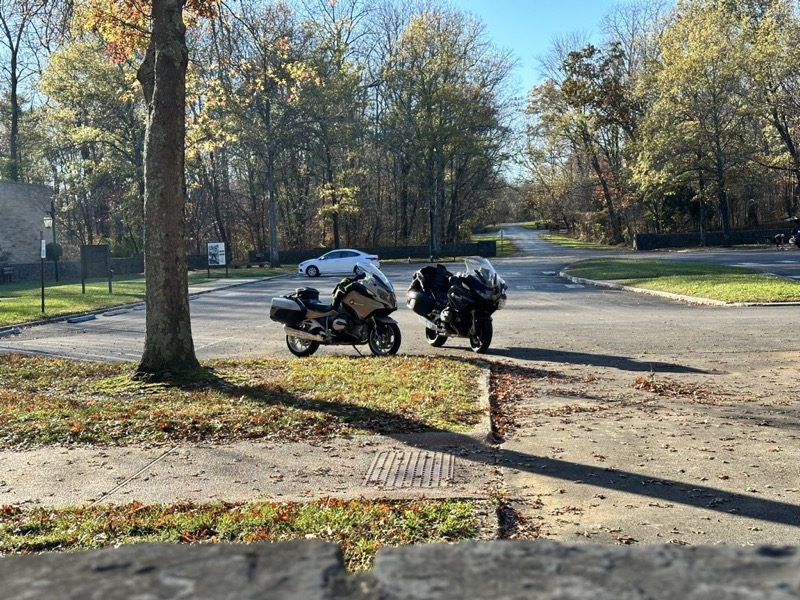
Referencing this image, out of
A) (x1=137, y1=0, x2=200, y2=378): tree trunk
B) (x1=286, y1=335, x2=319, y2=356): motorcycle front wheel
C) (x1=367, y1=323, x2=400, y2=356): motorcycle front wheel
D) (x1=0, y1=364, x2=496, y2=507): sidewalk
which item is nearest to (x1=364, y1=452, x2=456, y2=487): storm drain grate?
(x1=0, y1=364, x2=496, y2=507): sidewalk

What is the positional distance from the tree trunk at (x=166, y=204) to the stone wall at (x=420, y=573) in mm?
9355

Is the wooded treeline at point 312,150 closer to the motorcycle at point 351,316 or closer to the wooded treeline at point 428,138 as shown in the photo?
the wooded treeline at point 428,138

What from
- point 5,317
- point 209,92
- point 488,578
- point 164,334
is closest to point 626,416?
point 164,334

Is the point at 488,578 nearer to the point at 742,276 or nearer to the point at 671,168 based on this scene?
the point at 742,276

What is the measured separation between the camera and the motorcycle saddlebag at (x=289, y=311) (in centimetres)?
1338

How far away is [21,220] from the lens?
4428cm

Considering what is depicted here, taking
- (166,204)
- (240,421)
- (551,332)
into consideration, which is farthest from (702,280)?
(240,421)

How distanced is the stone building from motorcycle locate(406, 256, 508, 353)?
35.1m

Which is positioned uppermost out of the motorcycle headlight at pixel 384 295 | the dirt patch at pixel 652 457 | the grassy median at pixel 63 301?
the motorcycle headlight at pixel 384 295

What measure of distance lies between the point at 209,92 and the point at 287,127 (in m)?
35.4

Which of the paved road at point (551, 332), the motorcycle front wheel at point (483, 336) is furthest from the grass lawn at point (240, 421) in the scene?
the paved road at point (551, 332)

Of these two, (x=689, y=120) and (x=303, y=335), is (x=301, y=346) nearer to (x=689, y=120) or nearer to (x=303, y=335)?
(x=303, y=335)

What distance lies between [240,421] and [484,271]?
6399mm

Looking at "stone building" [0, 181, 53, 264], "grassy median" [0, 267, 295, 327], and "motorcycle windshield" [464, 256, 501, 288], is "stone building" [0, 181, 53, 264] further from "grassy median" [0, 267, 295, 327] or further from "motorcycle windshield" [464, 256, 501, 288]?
"motorcycle windshield" [464, 256, 501, 288]
